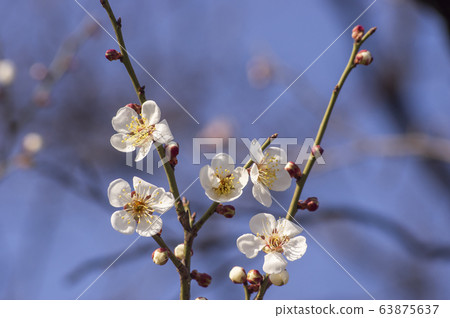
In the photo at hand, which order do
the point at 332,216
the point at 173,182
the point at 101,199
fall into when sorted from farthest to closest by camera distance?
1. the point at 332,216
2. the point at 101,199
3. the point at 173,182

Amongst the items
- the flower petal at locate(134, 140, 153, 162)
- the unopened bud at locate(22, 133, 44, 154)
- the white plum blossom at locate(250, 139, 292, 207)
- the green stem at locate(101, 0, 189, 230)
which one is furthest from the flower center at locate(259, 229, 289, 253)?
the unopened bud at locate(22, 133, 44, 154)

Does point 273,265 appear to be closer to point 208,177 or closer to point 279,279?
point 279,279

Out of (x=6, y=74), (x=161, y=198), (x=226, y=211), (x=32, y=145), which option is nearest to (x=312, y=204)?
(x=226, y=211)

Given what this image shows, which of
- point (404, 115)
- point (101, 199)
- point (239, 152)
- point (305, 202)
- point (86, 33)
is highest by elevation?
point (305, 202)

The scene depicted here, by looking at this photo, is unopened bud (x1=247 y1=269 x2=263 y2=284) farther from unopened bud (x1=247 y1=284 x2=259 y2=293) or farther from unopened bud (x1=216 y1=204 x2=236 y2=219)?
unopened bud (x1=216 y1=204 x2=236 y2=219)

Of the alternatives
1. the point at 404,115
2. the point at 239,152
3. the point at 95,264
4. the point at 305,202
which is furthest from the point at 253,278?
the point at 239,152

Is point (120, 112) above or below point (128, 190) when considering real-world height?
above
